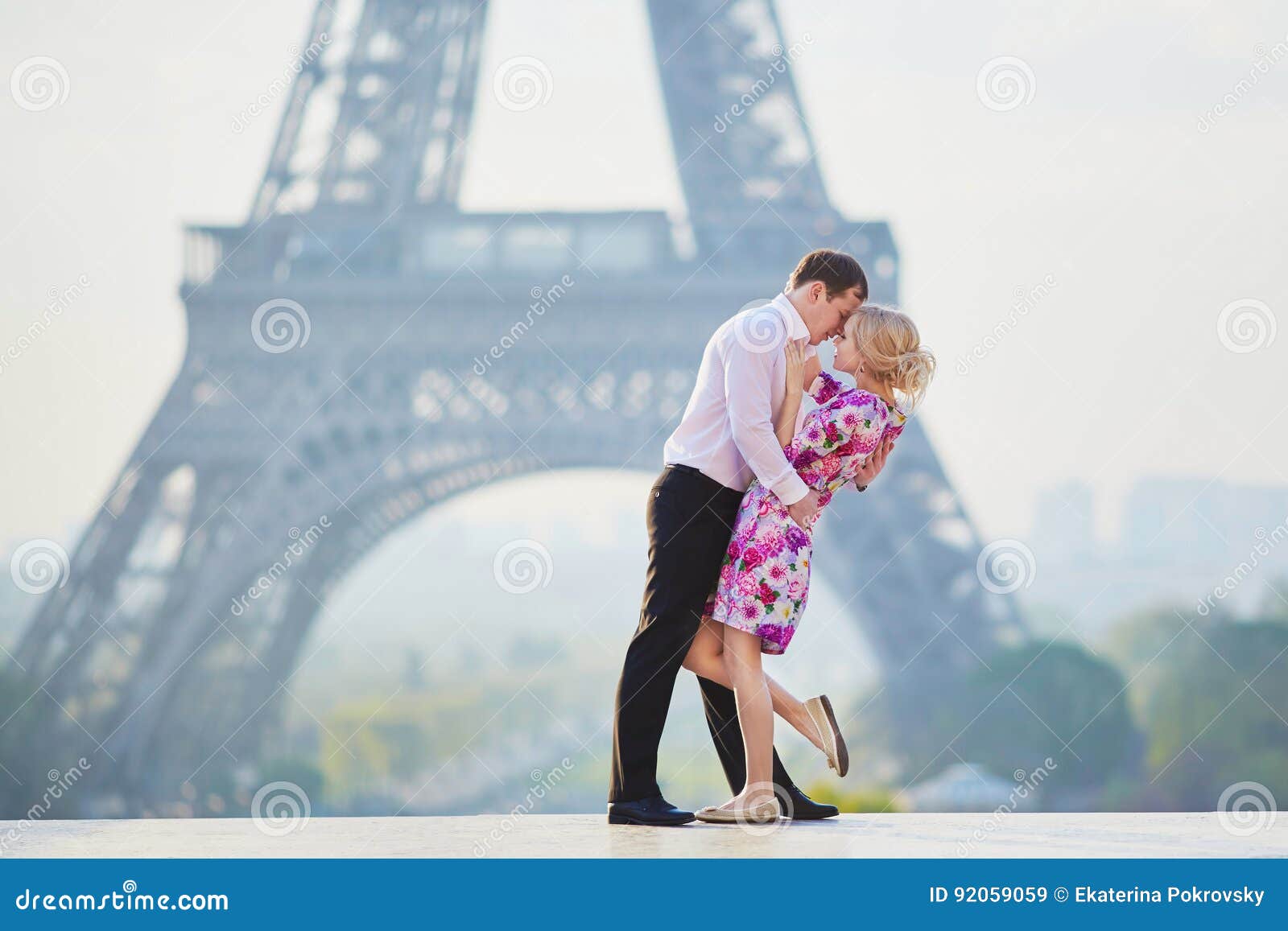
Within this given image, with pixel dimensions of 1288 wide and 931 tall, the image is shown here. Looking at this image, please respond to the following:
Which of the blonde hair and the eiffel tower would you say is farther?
the eiffel tower

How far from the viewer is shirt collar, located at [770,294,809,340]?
3.55 meters

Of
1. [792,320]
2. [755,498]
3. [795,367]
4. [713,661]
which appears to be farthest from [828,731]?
[792,320]

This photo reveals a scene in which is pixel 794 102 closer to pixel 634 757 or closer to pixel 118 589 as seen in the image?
pixel 118 589

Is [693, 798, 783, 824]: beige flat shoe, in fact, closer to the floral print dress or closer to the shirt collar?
the floral print dress

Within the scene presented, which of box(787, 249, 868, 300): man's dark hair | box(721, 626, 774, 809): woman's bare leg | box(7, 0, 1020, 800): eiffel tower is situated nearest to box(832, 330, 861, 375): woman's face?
box(787, 249, 868, 300): man's dark hair

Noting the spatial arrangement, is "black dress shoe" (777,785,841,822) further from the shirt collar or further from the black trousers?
the shirt collar

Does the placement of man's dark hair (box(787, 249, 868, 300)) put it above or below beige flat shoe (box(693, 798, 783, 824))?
above

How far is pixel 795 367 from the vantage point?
3.54m

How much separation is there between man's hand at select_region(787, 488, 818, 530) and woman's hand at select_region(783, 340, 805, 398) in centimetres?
24

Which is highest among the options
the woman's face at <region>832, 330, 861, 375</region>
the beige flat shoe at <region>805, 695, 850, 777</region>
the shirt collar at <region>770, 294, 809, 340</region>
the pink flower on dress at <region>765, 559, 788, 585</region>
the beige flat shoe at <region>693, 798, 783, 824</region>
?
the shirt collar at <region>770, 294, 809, 340</region>

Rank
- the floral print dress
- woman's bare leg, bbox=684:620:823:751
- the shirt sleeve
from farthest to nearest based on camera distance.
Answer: woman's bare leg, bbox=684:620:823:751, the floral print dress, the shirt sleeve

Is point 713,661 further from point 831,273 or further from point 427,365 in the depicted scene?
point 427,365

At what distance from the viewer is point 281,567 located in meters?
16.8

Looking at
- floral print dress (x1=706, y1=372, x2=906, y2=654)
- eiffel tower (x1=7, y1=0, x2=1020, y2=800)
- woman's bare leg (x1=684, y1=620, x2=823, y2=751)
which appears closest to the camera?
floral print dress (x1=706, y1=372, x2=906, y2=654)
